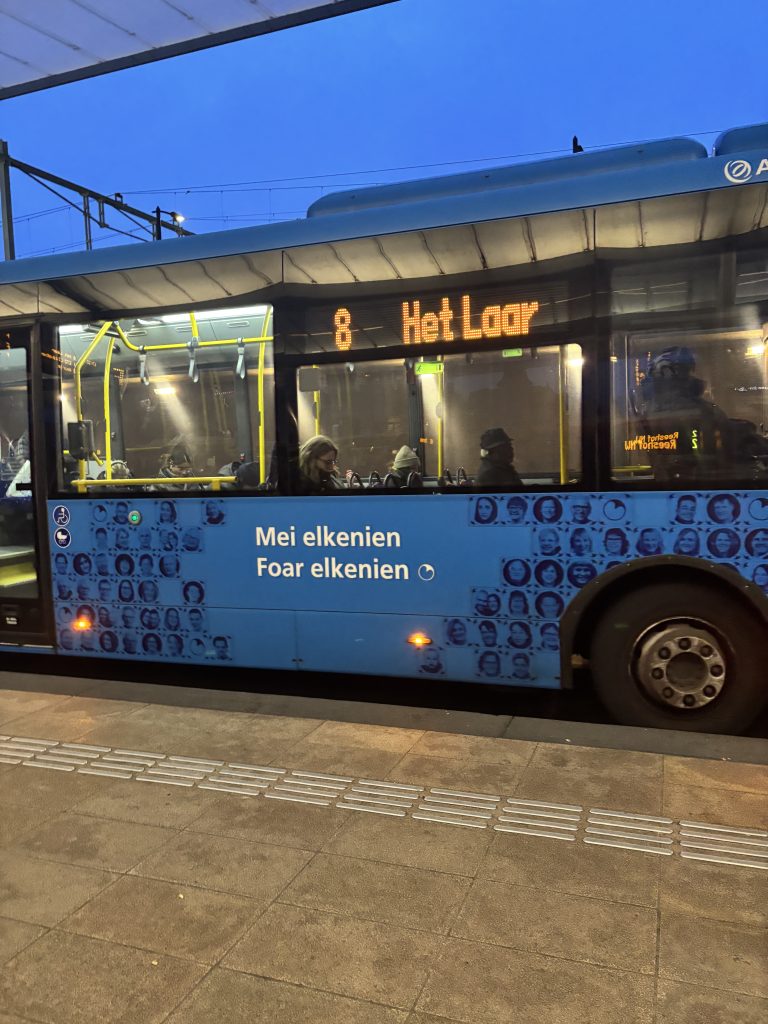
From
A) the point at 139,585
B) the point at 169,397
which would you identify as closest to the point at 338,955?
the point at 139,585

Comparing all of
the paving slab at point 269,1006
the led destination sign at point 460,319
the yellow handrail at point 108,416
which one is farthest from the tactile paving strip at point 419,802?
the led destination sign at point 460,319

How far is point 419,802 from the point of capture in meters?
3.76

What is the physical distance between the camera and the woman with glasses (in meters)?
5.42

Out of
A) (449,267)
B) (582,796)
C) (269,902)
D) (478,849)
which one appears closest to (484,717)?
(582,796)

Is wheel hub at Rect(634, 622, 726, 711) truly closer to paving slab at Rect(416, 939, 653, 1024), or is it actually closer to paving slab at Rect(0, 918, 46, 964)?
paving slab at Rect(416, 939, 653, 1024)

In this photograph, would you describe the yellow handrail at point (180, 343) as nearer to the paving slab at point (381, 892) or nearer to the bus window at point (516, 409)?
the bus window at point (516, 409)

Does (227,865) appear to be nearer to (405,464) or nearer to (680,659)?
(405,464)

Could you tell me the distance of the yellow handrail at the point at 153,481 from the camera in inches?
225

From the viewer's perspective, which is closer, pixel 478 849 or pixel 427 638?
pixel 478 849

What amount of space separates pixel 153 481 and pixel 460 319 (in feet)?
8.53

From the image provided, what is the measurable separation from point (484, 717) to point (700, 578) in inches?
62.9

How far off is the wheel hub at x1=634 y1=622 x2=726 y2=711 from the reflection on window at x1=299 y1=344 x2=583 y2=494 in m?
1.15

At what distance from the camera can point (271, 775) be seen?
412cm

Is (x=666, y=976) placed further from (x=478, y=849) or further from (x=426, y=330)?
(x=426, y=330)
